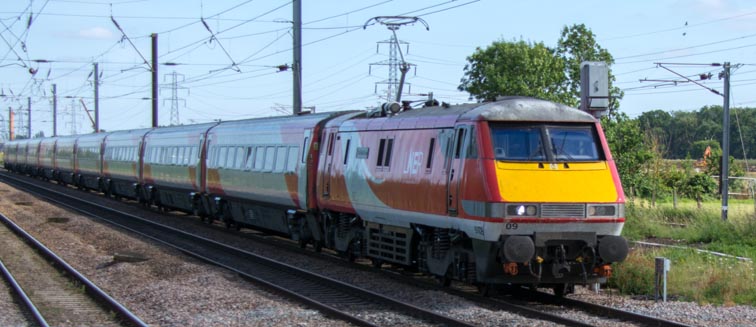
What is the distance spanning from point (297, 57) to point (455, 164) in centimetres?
1460

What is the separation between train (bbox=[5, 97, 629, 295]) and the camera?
41.9 feet

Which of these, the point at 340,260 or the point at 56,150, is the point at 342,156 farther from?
the point at 56,150

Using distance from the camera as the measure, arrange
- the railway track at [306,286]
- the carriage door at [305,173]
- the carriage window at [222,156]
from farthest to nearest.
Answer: the carriage window at [222,156] < the carriage door at [305,173] < the railway track at [306,286]

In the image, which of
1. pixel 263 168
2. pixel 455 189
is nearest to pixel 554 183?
pixel 455 189

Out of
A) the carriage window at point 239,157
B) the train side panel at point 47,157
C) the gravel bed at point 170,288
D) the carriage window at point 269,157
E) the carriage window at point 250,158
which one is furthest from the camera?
the train side panel at point 47,157

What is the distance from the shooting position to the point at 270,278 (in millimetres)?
16391

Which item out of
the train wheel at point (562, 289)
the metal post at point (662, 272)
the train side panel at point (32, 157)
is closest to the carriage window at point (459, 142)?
the train wheel at point (562, 289)

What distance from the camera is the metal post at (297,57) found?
88.5 ft

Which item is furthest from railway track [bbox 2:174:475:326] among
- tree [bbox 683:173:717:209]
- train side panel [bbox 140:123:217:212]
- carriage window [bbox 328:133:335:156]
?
tree [bbox 683:173:717:209]

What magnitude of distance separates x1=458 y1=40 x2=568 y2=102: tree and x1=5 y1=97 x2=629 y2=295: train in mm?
19383

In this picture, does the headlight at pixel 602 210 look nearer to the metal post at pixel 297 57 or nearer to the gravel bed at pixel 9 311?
the gravel bed at pixel 9 311

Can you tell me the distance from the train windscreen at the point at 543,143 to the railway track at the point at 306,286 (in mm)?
2582

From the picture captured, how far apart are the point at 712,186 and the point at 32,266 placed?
130 feet

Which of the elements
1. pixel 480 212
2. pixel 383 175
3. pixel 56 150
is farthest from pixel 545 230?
pixel 56 150
